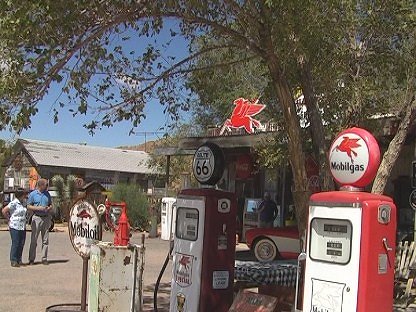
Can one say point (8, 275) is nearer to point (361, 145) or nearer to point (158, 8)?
point (158, 8)

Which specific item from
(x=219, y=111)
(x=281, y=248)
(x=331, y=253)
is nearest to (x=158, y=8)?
(x=331, y=253)

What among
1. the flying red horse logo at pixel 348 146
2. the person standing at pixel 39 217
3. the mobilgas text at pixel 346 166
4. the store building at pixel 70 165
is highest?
the store building at pixel 70 165

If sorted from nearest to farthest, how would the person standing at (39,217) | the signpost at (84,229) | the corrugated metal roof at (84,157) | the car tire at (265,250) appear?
the signpost at (84,229) < the person standing at (39,217) < the car tire at (265,250) < the corrugated metal roof at (84,157)

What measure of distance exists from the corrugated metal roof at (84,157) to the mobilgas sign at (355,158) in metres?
30.0

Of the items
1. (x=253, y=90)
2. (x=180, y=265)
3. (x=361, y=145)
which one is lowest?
(x=180, y=265)

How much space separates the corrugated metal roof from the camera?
35000mm

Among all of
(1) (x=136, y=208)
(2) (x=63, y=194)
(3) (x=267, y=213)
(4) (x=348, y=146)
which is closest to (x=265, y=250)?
(3) (x=267, y=213)

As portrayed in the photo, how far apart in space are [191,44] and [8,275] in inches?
211

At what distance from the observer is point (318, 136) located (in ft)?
24.8

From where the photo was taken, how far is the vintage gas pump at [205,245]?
22.5ft

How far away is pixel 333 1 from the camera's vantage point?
24.4 feet

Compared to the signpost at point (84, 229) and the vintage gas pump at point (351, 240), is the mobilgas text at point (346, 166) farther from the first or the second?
the signpost at point (84, 229)

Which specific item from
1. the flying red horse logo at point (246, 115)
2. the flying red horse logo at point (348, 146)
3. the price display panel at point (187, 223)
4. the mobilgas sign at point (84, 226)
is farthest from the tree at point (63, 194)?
the flying red horse logo at point (348, 146)

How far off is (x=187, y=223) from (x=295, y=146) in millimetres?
1606
